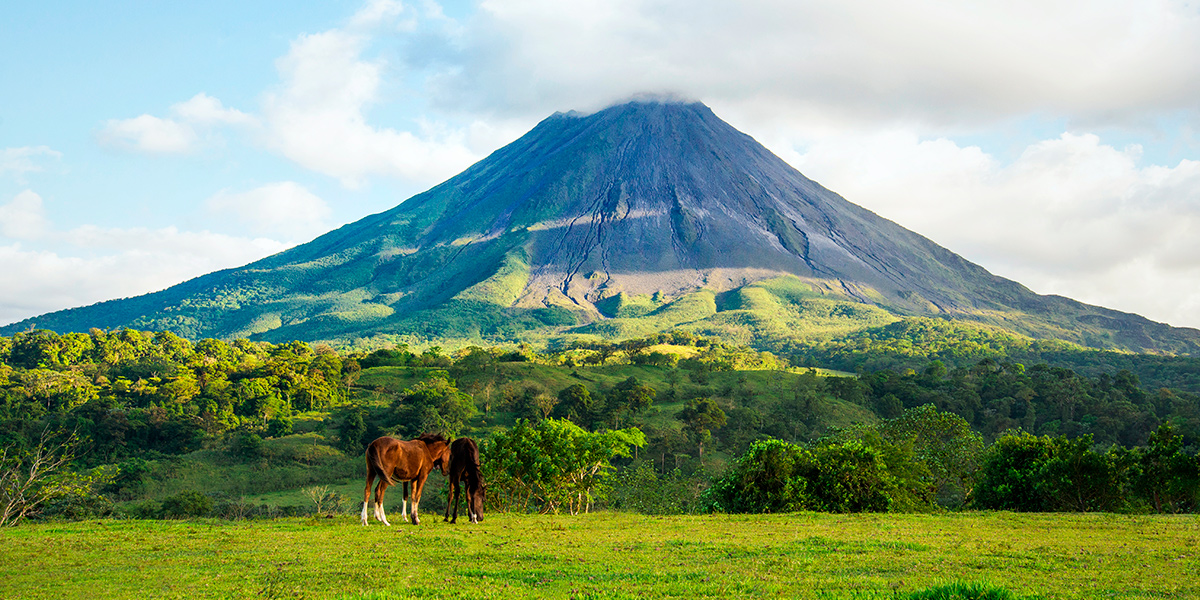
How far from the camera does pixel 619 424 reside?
56.7 meters

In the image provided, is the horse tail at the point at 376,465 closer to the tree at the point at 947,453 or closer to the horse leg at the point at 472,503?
the horse leg at the point at 472,503

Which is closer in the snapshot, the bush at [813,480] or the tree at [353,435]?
the bush at [813,480]

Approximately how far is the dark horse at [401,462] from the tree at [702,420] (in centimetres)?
4278

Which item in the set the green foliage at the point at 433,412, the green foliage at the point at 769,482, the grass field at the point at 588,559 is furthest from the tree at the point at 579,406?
the grass field at the point at 588,559

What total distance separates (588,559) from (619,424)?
1848 inches

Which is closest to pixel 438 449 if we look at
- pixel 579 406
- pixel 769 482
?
pixel 769 482

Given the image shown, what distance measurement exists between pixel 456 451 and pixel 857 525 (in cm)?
748

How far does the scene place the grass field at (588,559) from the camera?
823cm

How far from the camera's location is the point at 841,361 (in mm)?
115625

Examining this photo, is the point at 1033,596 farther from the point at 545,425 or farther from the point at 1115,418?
the point at 1115,418

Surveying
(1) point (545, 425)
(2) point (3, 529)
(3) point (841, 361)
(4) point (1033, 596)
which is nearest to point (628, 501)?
(1) point (545, 425)

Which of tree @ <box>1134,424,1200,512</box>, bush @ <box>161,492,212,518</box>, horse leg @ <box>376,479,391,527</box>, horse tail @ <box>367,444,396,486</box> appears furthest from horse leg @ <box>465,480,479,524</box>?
bush @ <box>161,492,212,518</box>

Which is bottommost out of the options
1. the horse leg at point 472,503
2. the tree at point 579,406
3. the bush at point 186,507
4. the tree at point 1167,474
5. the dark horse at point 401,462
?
the bush at point 186,507

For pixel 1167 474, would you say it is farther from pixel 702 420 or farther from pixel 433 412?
pixel 433 412
